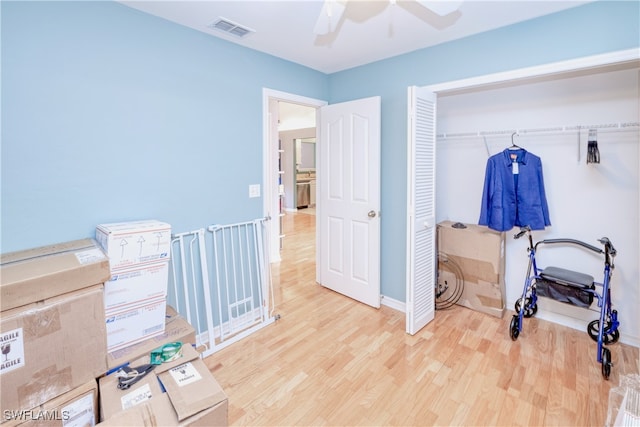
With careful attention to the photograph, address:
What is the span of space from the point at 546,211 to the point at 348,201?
1754mm

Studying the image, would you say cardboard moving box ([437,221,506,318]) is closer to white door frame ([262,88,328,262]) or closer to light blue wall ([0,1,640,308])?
light blue wall ([0,1,640,308])

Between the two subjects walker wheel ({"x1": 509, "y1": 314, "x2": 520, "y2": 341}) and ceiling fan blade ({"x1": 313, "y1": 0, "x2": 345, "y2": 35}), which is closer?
ceiling fan blade ({"x1": 313, "y1": 0, "x2": 345, "y2": 35})

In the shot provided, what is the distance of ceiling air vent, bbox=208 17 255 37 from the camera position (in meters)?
2.22

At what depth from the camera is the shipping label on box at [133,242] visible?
1.71m

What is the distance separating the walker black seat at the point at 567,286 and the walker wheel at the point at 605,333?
0.33 m

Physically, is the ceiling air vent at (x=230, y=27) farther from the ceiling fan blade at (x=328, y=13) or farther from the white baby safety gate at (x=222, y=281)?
the white baby safety gate at (x=222, y=281)

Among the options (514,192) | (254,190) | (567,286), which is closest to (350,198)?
(254,190)

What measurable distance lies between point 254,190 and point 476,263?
219 centimetres

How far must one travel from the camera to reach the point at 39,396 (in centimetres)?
129

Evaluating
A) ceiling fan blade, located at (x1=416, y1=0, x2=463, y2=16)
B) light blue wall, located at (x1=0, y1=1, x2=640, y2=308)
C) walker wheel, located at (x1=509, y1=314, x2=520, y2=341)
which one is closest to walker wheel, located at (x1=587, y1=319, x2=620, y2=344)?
walker wheel, located at (x1=509, y1=314, x2=520, y2=341)

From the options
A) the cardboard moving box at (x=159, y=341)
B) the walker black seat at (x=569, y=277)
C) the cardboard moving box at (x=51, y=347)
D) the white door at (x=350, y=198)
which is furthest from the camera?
the white door at (x=350, y=198)

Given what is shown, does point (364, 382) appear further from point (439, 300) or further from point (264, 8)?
point (264, 8)

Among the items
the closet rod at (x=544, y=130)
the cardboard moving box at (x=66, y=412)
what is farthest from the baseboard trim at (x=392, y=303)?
the cardboard moving box at (x=66, y=412)

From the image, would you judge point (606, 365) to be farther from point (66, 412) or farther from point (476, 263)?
point (66, 412)
